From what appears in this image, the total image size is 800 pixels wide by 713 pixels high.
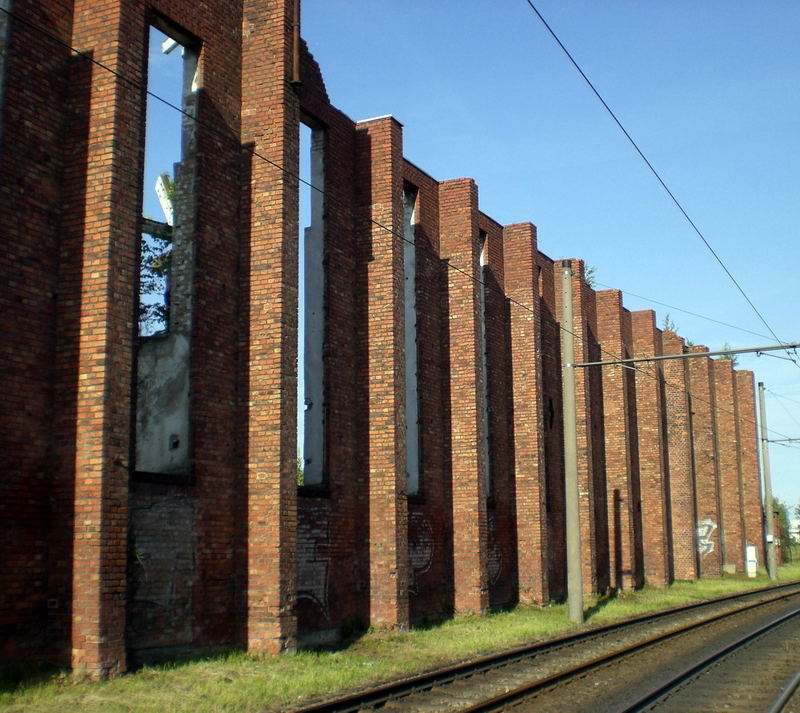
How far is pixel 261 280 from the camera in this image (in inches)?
520

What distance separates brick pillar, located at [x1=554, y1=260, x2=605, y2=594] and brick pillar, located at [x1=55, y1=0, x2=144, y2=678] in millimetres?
15072

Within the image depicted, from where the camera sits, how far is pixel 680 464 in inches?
1407

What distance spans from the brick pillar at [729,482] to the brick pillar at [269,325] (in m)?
32.7

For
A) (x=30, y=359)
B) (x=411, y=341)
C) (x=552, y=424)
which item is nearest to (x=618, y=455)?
(x=552, y=424)

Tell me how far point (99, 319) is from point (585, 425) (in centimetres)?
1796

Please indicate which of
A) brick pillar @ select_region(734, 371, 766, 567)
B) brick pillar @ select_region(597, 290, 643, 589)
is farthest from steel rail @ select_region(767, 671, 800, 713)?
brick pillar @ select_region(734, 371, 766, 567)

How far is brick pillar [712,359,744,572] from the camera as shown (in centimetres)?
4175

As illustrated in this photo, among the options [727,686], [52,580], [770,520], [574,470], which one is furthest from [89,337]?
[770,520]

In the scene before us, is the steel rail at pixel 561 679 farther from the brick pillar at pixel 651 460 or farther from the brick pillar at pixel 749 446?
the brick pillar at pixel 749 446

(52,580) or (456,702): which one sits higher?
(52,580)

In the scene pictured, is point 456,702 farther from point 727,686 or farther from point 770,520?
point 770,520

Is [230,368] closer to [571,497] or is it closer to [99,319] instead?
[99,319]

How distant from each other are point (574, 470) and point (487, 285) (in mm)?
5528

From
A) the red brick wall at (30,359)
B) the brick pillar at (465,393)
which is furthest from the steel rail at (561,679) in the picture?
the red brick wall at (30,359)
